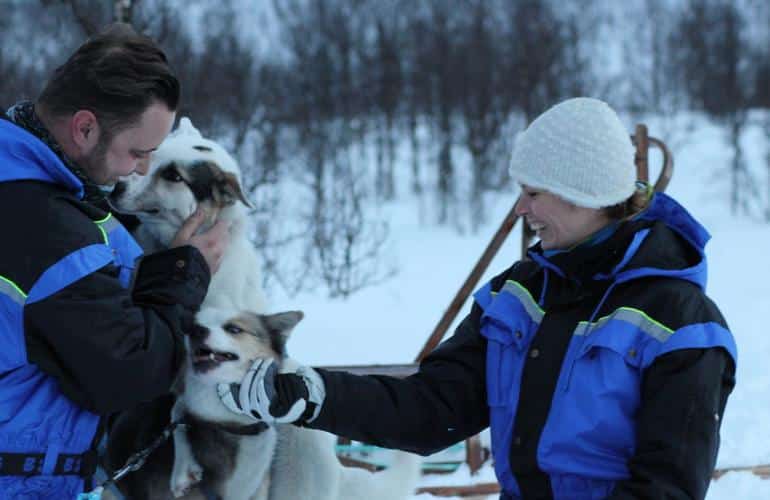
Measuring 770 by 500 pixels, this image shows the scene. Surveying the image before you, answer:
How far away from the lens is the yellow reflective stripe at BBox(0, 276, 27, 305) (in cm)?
176

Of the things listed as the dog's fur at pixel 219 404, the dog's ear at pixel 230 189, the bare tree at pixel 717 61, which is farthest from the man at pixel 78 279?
the bare tree at pixel 717 61

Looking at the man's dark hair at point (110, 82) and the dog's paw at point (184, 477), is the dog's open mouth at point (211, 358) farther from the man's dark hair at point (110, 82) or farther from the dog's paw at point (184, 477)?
the man's dark hair at point (110, 82)

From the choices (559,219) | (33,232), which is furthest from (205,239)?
(559,219)

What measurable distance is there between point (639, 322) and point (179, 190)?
1.69m

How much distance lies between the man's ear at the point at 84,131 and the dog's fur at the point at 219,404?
0.63 meters

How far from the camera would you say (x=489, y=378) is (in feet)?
7.25

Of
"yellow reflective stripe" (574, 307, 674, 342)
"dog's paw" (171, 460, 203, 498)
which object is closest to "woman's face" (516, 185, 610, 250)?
"yellow reflective stripe" (574, 307, 674, 342)

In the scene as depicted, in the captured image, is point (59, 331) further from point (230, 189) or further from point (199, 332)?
point (230, 189)

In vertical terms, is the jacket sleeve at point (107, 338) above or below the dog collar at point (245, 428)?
above

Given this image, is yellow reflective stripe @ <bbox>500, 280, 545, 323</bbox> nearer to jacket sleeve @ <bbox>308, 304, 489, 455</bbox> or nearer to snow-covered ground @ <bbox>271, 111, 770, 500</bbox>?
jacket sleeve @ <bbox>308, 304, 489, 455</bbox>

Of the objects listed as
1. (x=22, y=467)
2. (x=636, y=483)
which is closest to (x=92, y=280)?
(x=22, y=467)

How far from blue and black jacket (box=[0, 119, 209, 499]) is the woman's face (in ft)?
2.85

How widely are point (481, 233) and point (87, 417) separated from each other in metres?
16.7

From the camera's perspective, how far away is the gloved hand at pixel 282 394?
2.15 meters
